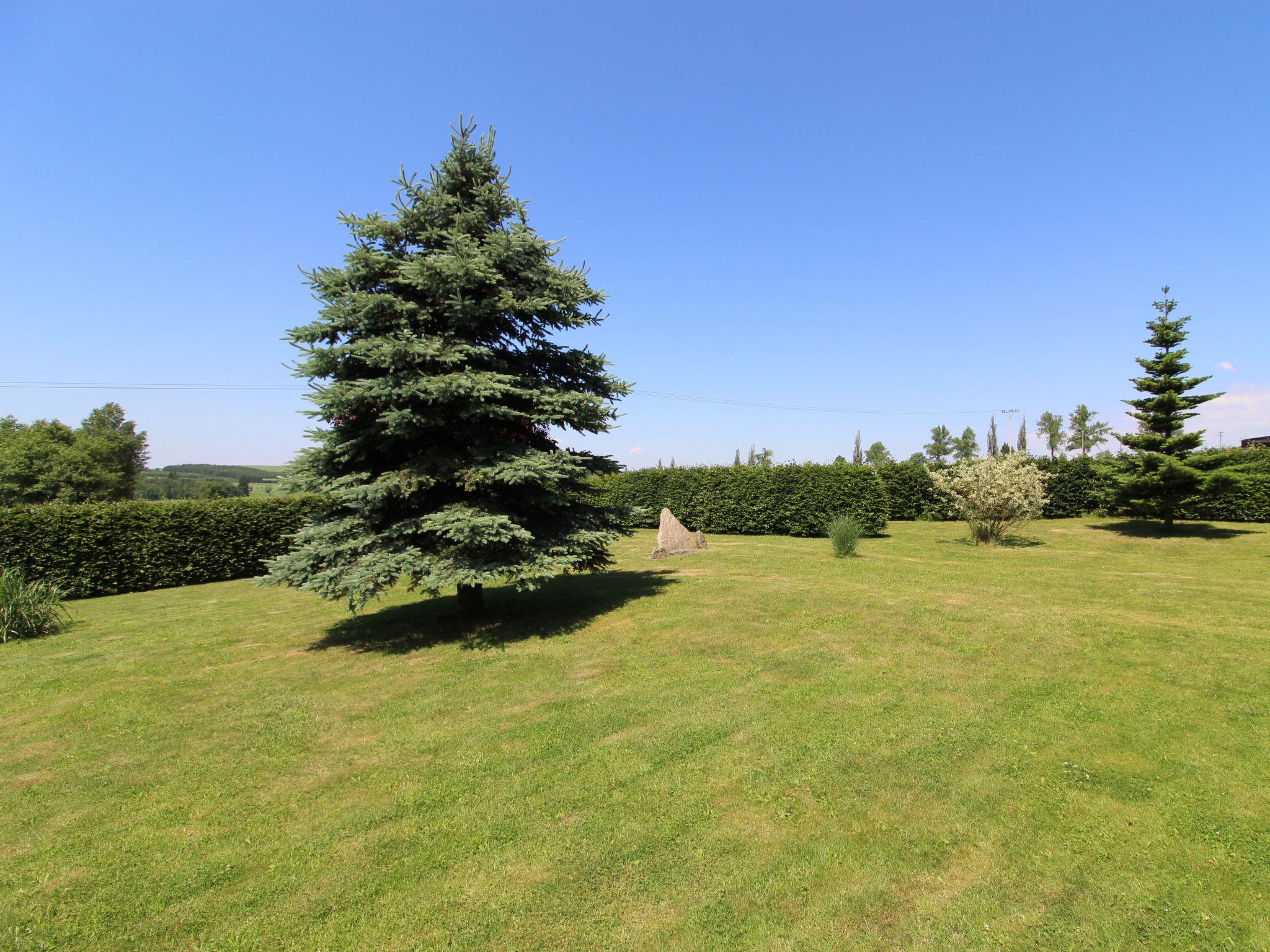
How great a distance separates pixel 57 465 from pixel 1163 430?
73.6 m

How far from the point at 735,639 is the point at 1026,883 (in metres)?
4.57

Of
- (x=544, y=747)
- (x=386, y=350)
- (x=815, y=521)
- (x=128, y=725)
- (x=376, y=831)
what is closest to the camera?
(x=376, y=831)

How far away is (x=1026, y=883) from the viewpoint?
3.41 m

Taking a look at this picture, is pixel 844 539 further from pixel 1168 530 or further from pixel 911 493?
pixel 1168 530

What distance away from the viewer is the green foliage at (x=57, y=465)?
48.5 meters

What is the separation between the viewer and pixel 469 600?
9391 mm

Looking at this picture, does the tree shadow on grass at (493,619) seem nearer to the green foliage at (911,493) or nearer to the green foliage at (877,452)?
the green foliage at (911,493)

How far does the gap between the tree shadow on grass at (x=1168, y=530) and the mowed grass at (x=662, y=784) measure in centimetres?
1344

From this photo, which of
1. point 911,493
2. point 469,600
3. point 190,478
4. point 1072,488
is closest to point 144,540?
point 469,600

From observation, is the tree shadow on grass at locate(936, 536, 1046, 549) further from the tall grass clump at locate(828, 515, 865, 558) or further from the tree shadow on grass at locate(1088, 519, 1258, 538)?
the tall grass clump at locate(828, 515, 865, 558)

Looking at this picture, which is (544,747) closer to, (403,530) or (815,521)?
(403,530)

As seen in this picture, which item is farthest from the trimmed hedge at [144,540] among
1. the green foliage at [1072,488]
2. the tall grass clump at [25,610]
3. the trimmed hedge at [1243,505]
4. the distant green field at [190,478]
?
the distant green field at [190,478]

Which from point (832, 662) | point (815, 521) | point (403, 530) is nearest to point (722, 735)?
point (832, 662)

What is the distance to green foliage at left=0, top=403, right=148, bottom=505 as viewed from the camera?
48500mm
